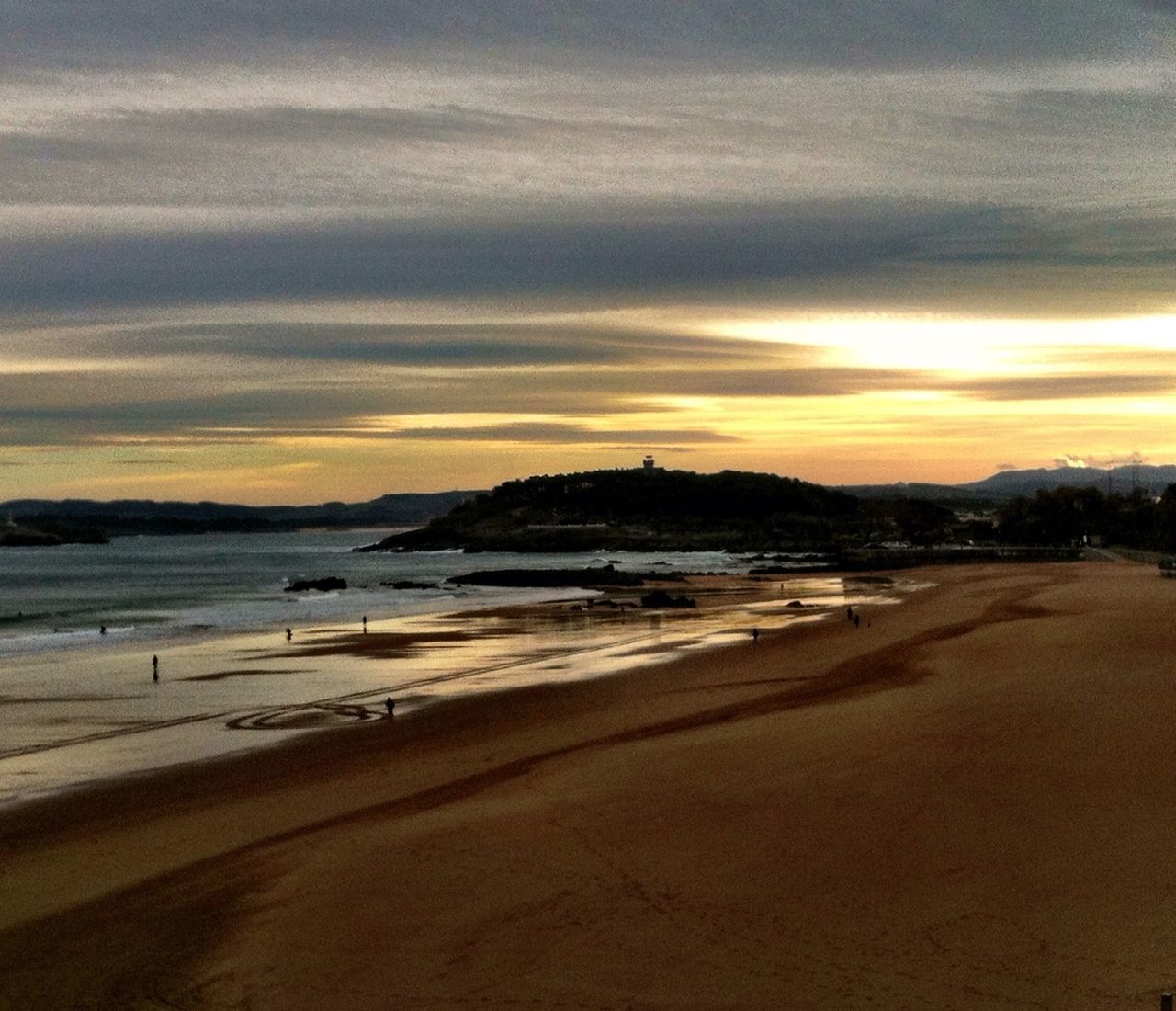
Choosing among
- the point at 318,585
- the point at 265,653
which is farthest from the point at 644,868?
the point at 318,585

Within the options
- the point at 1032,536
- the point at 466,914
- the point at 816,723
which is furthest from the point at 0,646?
the point at 1032,536

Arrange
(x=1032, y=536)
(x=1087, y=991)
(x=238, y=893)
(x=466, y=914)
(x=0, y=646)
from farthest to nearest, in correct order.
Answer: (x=1032, y=536), (x=0, y=646), (x=238, y=893), (x=466, y=914), (x=1087, y=991)

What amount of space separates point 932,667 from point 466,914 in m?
19.0

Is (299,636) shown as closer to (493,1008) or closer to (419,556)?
(493,1008)

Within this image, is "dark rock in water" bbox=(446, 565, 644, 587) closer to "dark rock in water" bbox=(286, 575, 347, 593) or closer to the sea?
the sea

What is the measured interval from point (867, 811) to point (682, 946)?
4539 mm

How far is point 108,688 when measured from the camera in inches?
1251

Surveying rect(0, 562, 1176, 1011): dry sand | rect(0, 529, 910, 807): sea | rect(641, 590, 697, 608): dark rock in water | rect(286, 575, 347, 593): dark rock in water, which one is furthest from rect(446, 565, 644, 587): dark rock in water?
rect(0, 562, 1176, 1011): dry sand

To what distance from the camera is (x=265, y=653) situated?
40.2m

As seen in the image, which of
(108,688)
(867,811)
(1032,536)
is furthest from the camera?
(1032,536)

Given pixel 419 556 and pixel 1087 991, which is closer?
pixel 1087 991

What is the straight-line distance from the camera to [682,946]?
11008mm

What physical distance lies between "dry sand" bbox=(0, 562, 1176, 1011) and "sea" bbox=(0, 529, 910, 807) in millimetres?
3166

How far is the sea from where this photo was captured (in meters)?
24.3
